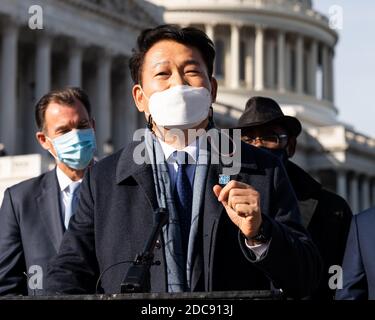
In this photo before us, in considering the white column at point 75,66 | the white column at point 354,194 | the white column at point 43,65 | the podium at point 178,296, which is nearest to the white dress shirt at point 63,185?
the podium at point 178,296

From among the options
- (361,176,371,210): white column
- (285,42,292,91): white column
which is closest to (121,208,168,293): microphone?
(361,176,371,210): white column

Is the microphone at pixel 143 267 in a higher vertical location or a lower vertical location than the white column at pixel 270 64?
lower

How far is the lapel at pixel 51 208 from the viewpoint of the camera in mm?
9453

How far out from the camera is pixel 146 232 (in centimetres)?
669

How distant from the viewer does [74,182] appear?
10016 mm

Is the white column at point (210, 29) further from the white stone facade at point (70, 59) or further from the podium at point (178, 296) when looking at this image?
the podium at point (178, 296)

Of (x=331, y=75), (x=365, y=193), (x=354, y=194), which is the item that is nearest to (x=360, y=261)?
(x=354, y=194)

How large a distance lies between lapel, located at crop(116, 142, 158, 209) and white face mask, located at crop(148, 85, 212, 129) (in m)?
0.25

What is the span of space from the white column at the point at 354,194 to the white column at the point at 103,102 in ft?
118

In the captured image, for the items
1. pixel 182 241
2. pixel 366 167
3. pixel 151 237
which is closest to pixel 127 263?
pixel 182 241

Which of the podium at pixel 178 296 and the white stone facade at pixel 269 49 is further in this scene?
the white stone facade at pixel 269 49

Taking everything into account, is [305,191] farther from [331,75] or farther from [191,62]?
[331,75]
